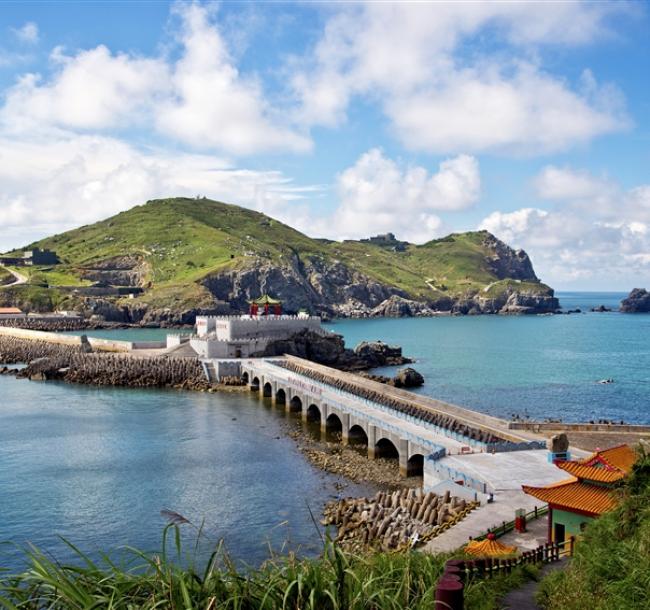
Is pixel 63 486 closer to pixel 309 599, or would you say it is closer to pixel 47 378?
pixel 309 599

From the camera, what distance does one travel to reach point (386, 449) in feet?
159

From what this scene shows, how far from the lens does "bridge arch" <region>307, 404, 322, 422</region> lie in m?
62.9

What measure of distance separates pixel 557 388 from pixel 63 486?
65482mm

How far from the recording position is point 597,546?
17.7m

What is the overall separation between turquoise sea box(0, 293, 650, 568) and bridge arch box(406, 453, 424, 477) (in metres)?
3.94

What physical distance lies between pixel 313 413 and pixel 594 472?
4178 centimetres

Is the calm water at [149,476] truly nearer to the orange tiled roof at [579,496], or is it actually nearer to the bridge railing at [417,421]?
the bridge railing at [417,421]

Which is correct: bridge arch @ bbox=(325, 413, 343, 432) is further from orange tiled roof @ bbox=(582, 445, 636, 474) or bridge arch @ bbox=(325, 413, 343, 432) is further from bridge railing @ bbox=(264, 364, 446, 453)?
orange tiled roof @ bbox=(582, 445, 636, 474)

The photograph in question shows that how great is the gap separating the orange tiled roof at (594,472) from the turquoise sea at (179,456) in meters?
10.5

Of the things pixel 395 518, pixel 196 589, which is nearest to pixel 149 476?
pixel 395 518

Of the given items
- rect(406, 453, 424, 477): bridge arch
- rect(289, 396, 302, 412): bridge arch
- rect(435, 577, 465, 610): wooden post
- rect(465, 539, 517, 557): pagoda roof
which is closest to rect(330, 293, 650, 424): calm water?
rect(289, 396, 302, 412): bridge arch

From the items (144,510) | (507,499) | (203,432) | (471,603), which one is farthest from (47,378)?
(471,603)

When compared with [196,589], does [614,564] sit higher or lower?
lower

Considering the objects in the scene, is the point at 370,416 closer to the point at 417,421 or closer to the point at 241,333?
the point at 417,421
